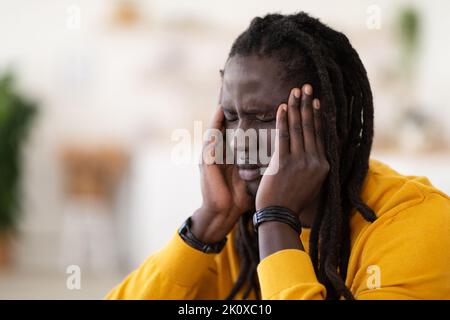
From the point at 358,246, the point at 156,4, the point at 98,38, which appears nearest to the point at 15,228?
the point at 98,38

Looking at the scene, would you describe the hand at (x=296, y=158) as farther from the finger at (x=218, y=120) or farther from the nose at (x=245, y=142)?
the finger at (x=218, y=120)

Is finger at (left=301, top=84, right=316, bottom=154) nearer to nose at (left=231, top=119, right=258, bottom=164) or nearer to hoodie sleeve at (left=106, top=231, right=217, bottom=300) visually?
nose at (left=231, top=119, right=258, bottom=164)

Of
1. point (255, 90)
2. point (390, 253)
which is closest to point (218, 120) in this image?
point (255, 90)

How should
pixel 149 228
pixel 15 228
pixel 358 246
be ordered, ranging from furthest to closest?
pixel 15 228
pixel 149 228
pixel 358 246

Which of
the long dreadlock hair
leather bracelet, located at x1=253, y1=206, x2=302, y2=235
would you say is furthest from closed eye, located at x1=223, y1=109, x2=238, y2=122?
leather bracelet, located at x1=253, y1=206, x2=302, y2=235

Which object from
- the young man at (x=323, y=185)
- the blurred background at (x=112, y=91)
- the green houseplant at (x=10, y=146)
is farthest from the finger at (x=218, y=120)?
the green houseplant at (x=10, y=146)

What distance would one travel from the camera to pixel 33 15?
527 centimetres

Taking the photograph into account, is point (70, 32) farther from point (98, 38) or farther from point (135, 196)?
point (135, 196)

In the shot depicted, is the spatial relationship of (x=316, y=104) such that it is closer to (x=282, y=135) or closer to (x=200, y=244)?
(x=282, y=135)

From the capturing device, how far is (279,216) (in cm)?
111

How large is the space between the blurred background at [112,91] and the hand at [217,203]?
10.5 ft

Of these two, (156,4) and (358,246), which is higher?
(156,4)

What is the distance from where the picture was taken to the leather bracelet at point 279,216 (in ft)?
3.62
